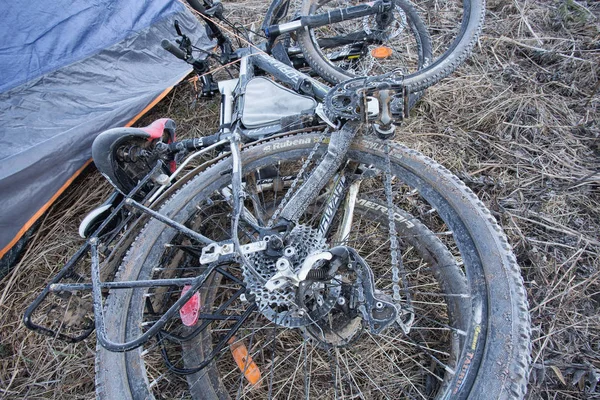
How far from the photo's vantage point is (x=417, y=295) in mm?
1878

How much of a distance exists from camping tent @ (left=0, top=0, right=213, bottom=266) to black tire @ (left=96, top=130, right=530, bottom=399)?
3.28 feet

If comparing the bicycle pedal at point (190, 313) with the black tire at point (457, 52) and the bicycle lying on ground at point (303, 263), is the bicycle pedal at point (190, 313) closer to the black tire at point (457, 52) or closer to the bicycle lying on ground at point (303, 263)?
the bicycle lying on ground at point (303, 263)

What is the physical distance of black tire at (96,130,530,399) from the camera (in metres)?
1.13

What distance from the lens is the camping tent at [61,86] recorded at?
2.20m

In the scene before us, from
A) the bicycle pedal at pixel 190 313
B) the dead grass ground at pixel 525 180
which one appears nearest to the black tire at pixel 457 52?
the dead grass ground at pixel 525 180

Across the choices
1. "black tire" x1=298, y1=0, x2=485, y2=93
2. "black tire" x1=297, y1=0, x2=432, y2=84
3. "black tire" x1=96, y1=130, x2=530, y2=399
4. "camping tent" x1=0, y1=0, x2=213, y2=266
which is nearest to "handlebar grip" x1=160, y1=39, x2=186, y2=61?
"camping tent" x1=0, y1=0, x2=213, y2=266

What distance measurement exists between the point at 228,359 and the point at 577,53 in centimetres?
295

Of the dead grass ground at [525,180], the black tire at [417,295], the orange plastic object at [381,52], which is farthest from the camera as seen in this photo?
the orange plastic object at [381,52]

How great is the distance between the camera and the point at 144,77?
2.83 m

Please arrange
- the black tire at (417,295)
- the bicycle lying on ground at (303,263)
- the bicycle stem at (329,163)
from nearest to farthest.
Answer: the black tire at (417,295) → the bicycle lying on ground at (303,263) → the bicycle stem at (329,163)

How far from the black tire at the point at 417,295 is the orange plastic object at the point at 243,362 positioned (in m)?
0.06

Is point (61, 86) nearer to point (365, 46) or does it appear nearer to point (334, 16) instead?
point (334, 16)

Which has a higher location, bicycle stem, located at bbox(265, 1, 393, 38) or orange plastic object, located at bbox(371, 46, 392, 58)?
bicycle stem, located at bbox(265, 1, 393, 38)

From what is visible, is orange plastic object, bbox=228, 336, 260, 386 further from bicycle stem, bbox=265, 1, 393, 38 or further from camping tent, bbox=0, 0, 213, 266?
bicycle stem, bbox=265, 1, 393, 38
